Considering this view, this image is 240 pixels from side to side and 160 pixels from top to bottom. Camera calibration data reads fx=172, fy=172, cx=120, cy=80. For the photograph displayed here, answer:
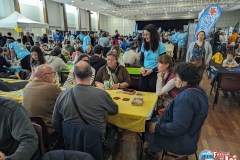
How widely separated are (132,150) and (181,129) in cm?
102

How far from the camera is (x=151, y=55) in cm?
267

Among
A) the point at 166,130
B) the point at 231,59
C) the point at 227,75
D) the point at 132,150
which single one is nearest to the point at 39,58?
the point at 132,150

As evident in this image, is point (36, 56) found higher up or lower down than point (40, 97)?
higher up

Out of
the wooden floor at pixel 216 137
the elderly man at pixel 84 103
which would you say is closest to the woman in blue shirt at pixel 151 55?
the wooden floor at pixel 216 137

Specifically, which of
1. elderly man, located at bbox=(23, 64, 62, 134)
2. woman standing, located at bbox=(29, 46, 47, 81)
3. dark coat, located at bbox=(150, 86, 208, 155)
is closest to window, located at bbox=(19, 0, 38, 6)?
woman standing, located at bbox=(29, 46, 47, 81)

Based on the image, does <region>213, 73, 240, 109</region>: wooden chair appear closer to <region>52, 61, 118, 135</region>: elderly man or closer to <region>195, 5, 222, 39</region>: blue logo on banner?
<region>195, 5, 222, 39</region>: blue logo on banner

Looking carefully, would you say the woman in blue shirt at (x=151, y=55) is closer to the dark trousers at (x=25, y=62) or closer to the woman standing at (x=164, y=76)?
the woman standing at (x=164, y=76)

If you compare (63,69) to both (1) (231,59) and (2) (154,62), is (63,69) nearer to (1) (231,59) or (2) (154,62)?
(2) (154,62)

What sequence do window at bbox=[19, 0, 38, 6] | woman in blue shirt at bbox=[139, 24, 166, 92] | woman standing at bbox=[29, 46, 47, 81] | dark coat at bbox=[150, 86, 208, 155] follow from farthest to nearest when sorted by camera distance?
1. window at bbox=[19, 0, 38, 6]
2. woman standing at bbox=[29, 46, 47, 81]
3. woman in blue shirt at bbox=[139, 24, 166, 92]
4. dark coat at bbox=[150, 86, 208, 155]

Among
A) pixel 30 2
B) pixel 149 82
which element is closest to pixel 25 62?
pixel 149 82

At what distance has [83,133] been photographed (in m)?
1.32

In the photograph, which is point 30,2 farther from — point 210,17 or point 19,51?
point 210,17

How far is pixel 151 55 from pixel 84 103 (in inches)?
62.6

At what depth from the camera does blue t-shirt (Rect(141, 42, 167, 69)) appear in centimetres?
263
